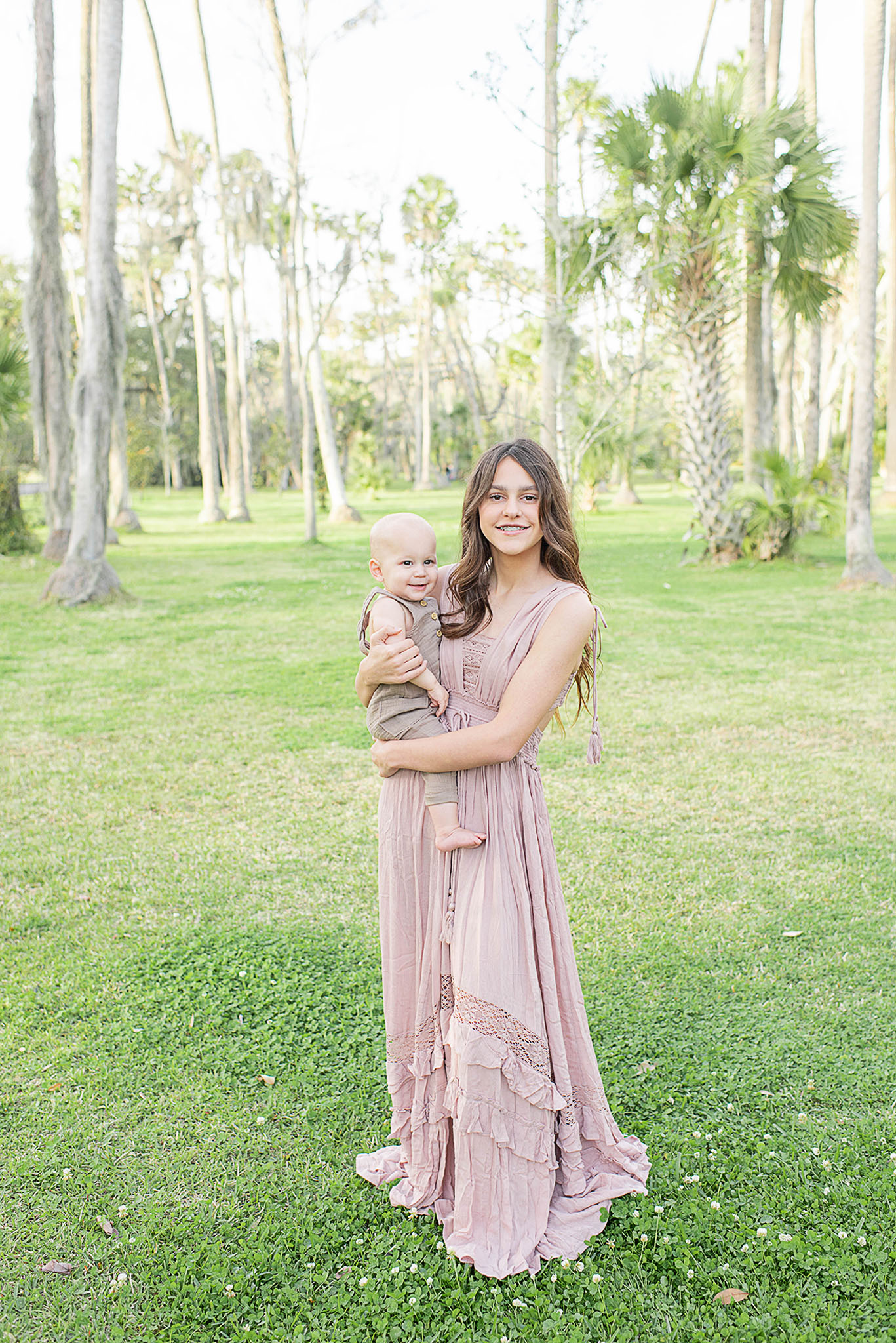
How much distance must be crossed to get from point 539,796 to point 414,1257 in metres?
1.11

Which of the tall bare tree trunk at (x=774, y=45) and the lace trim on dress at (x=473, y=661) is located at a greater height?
the tall bare tree trunk at (x=774, y=45)

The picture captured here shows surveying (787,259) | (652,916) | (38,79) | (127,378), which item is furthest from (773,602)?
(127,378)

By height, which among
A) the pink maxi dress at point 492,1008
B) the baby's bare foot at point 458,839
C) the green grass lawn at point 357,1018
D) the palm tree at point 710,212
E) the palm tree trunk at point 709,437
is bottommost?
the green grass lawn at point 357,1018

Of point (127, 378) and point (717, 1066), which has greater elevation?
point (127, 378)

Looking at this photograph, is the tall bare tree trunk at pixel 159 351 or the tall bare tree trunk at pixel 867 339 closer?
the tall bare tree trunk at pixel 867 339

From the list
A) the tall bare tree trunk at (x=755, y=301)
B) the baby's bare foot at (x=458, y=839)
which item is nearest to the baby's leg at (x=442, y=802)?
the baby's bare foot at (x=458, y=839)

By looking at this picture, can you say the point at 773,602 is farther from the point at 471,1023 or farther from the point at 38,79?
the point at 38,79

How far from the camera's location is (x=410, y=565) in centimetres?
215

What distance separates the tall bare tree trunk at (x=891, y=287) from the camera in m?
21.0

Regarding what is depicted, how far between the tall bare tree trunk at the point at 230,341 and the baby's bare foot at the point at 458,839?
74.7 ft

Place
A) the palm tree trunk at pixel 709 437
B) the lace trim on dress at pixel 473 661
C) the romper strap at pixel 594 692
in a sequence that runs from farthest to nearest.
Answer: the palm tree trunk at pixel 709 437, the romper strap at pixel 594 692, the lace trim on dress at pixel 473 661

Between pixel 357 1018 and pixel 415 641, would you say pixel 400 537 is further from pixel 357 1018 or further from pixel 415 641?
pixel 357 1018

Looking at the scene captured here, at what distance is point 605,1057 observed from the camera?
3.07 m

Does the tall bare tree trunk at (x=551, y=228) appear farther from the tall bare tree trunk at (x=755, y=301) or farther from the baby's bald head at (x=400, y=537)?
the baby's bald head at (x=400, y=537)
